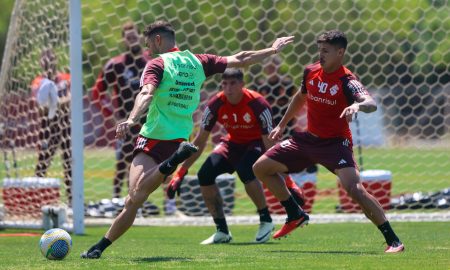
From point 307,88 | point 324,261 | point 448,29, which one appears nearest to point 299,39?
point 448,29

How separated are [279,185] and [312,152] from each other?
64cm

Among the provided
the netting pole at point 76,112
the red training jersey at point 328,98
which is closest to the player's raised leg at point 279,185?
the red training jersey at point 328,98

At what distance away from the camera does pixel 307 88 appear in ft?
30.9

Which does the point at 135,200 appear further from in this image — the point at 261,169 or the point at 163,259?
the point at 261,169

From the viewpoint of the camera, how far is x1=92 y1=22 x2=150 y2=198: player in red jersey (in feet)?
47.2

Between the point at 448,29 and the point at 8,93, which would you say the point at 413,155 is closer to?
the point at 448,29

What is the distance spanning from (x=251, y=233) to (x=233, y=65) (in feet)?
12.6

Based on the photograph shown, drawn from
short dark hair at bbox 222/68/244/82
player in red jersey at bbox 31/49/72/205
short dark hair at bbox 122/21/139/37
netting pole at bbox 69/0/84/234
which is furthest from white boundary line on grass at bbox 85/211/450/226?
short dark hair at bbox 222/68/244/82

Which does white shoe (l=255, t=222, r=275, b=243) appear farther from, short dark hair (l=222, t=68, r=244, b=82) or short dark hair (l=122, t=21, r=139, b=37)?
short dark hair (l=122, t=21, r=139, b=37)

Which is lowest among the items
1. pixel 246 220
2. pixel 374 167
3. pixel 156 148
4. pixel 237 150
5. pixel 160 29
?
pixel 374 167

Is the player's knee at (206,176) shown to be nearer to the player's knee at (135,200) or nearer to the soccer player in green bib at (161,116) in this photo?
the soccer player in green bib at (161,116)

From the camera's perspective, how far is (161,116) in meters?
8.46

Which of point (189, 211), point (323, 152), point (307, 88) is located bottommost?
point (189, 211)

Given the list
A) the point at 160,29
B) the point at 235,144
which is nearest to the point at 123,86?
the point at 235,144
